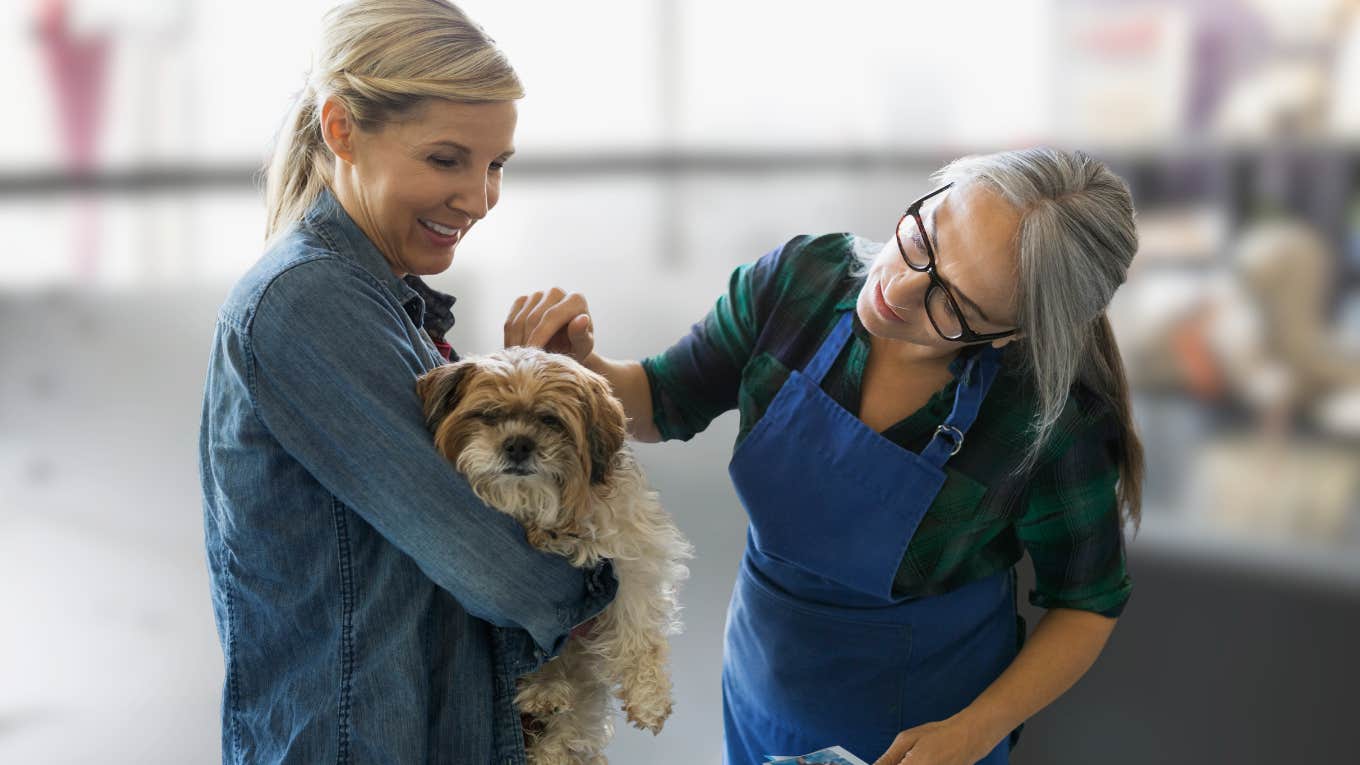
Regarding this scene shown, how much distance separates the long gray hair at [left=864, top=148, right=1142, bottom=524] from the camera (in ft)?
4.50

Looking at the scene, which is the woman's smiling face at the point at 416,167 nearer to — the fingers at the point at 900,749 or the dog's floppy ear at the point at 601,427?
the dog's floppy ear at the point at 601,427

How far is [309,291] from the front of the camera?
1.11m

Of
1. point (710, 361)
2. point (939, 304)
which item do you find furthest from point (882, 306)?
point (710, 361)

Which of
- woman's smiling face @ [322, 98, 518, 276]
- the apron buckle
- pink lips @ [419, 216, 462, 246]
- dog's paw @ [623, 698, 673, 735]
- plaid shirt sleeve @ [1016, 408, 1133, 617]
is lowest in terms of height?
dog's paw @ [623, 698, 673, 735]

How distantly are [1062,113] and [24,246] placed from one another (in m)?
2.26

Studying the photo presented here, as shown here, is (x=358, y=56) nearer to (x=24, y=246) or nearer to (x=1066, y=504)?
(x=1066, y=504)

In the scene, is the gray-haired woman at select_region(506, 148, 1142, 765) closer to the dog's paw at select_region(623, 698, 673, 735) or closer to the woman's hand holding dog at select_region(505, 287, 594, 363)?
the woman's hand holding dog at select_region(505, 287, 594, 363)

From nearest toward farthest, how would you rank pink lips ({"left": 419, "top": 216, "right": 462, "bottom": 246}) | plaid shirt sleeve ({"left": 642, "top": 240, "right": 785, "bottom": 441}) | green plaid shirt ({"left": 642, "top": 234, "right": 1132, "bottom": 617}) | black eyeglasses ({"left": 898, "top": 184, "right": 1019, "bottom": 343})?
pink lips ({"left": 419, "top": 216, "right": 462, "bottom": 246}) → black eyeglasses ({"left": 898, "top": 184, "right": 1019, "bottom": 343}) → green plaid shirt ({"left": 642, "top": 234, "right": 1132, "bottom": 617}) → plaid shirt sleeve ({"left": 642, "top": 240, "right": 785, "bottom": 441})

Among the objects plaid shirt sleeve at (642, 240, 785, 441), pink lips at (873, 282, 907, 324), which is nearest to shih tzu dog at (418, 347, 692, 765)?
plaid shirt sleeve at (642, 240, 785, 441)

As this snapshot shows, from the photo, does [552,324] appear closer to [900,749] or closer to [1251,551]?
[900,749]

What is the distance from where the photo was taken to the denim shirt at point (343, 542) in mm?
1100

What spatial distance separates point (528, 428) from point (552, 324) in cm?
26

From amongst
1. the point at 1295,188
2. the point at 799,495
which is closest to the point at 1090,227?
the point at 799,495

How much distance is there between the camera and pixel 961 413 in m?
1.50
